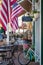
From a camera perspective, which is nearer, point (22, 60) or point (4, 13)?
point (4, 13)

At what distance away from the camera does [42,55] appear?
27.3 metres

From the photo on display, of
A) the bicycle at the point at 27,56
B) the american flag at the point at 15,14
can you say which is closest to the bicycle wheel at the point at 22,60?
the bicycle at the point at 27,56

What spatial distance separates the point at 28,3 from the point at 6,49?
1.32 m

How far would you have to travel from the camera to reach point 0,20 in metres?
27.1

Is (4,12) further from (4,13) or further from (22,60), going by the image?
(22,60)

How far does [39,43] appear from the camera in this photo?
1075 inches

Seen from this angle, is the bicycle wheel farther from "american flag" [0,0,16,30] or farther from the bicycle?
"american flag" [0,0,16,30]

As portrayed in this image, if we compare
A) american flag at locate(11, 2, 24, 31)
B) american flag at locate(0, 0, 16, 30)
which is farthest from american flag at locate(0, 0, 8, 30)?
american flag at locate(11, 2, 24, 31)

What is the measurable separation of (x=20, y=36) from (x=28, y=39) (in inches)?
9.3

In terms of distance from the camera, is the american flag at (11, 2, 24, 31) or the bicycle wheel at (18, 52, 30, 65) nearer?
the american flag at (11, 2, 24, 31)

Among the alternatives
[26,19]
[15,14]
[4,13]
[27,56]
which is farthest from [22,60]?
[4,13]

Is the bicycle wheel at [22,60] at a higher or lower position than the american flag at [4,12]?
lower

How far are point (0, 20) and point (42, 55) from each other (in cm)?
143

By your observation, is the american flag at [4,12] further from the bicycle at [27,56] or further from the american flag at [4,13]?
the bicycle at [27,56]
